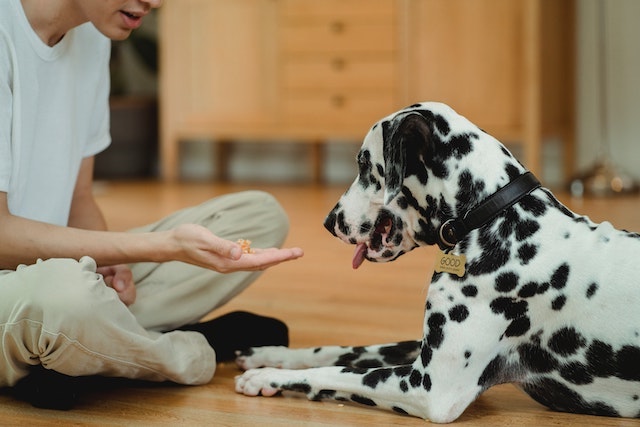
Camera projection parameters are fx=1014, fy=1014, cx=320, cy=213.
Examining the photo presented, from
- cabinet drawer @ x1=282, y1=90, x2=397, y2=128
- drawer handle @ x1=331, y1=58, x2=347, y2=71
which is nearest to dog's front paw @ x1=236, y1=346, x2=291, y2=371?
cabinet drawer @ x1=282, y1=90, x2=397, y2=128

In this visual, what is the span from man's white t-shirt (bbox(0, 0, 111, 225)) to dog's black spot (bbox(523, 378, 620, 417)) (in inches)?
44.4

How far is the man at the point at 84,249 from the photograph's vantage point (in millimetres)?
1918

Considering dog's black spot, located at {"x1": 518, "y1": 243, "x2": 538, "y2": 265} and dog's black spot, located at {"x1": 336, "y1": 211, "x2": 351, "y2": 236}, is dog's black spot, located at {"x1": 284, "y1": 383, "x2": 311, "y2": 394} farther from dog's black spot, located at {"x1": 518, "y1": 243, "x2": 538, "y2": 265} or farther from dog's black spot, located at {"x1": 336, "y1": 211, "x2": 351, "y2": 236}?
dog's black spot, located at {"x1": 518, "y1": 243, "x2": 538, "y2": 265}

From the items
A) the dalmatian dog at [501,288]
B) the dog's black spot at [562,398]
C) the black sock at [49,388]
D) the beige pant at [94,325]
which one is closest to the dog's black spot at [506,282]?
the dalmatian dog at [501,288]

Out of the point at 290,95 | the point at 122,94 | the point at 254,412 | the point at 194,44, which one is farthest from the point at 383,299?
the point at 122,94

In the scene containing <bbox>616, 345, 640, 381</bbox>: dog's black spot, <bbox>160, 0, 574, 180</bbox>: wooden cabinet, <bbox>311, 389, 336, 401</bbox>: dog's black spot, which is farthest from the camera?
<bbox>160, 0, 574, 180</bbox>: wooden cabinet

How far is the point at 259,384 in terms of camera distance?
7.06 feet

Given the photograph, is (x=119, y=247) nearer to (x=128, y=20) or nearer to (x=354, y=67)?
(x=128, y=20)

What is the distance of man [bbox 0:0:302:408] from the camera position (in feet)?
6.29

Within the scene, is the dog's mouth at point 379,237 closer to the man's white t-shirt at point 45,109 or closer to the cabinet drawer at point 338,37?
the man's white t-shirt at point 45,109

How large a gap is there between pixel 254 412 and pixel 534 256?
641mm

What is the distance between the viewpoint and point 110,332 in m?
1.94

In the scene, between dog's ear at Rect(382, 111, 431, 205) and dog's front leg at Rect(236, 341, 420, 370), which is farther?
dog's front leg at Rect(236, 341, 420, 370)

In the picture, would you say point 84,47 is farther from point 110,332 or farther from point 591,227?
point 591,227
